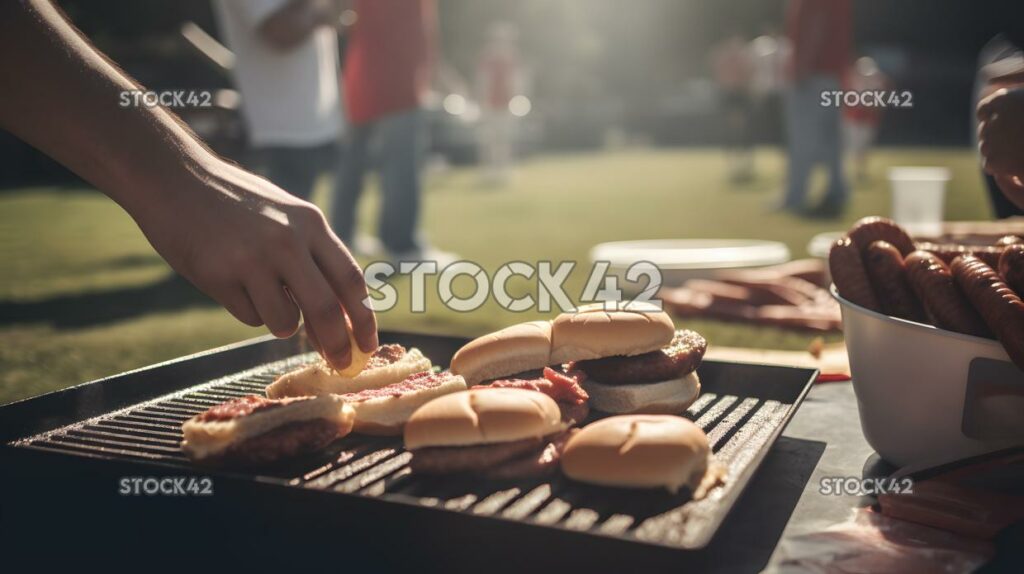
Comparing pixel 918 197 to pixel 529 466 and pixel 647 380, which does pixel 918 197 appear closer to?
pixel 647 380

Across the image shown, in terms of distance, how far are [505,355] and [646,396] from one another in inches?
16.4

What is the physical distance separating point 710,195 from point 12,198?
544 inches

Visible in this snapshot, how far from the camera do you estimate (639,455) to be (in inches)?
65.1

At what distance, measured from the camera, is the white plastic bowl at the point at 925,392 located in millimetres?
1755

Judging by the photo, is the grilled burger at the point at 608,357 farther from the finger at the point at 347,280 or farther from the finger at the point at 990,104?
the finger at the point at 990,104

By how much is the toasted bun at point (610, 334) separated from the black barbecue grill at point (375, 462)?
0.89 ft

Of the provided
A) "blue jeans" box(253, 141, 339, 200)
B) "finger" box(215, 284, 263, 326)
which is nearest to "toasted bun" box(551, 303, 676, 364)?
"finger" box(215, 284, 263, 326)

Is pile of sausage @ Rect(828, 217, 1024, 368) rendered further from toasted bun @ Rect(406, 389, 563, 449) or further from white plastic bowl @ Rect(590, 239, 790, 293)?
white plastic bowl @ Rect(590, 239, 790, 293)

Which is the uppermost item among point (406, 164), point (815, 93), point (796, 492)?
point (815, 93)

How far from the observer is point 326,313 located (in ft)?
5.72

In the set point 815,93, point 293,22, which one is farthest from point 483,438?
point 815,93

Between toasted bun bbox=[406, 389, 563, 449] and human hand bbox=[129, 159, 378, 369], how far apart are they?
0.30 metres

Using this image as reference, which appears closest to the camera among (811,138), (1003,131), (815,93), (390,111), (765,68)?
(1003,131)

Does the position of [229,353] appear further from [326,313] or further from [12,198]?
[12,198]
